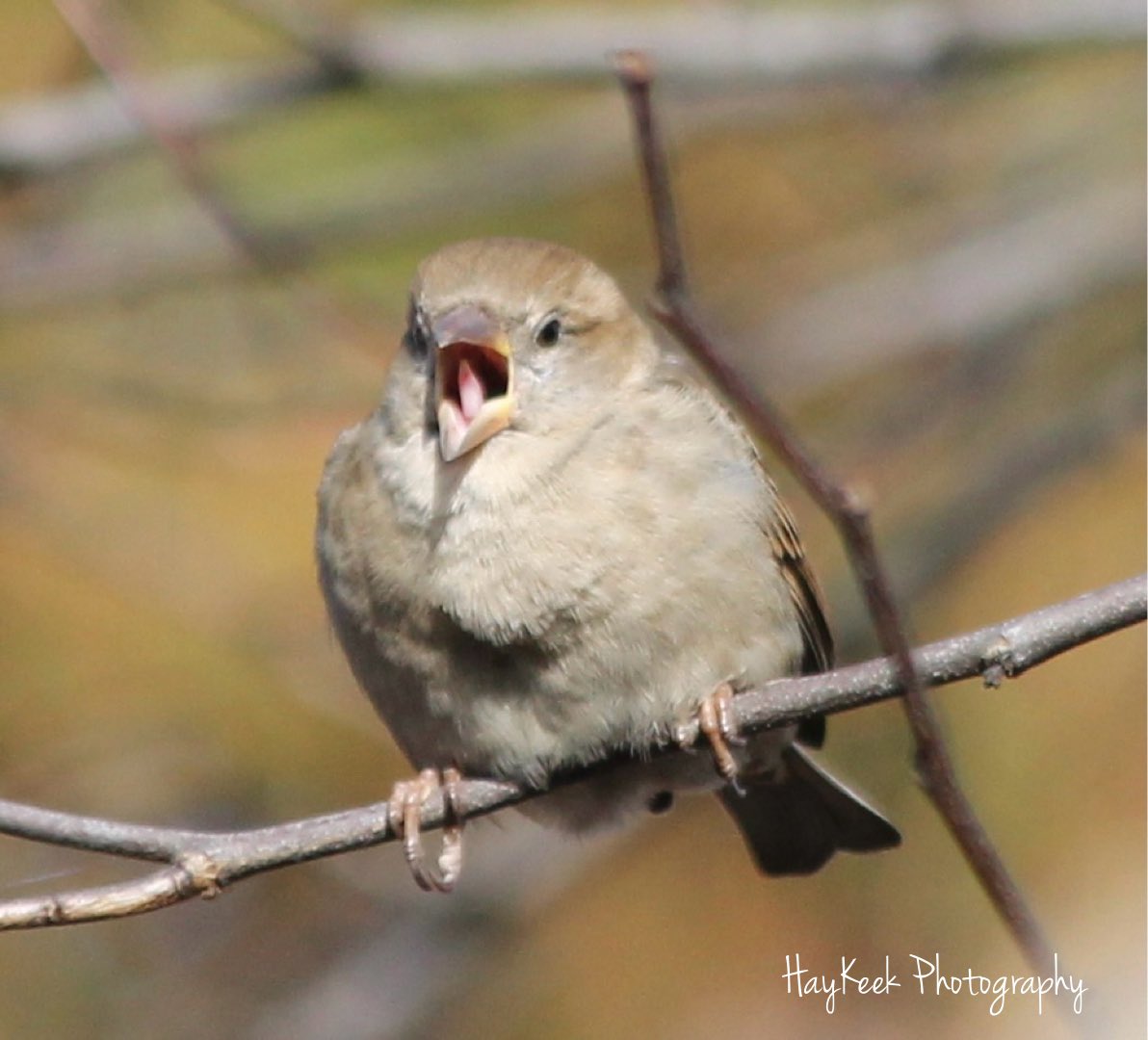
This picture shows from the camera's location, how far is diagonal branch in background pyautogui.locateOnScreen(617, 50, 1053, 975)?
69.8 inches

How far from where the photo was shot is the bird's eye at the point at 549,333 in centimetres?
376

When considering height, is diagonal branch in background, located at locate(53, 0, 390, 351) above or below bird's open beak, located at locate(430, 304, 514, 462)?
above

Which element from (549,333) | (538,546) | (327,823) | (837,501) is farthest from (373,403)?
(837,501)

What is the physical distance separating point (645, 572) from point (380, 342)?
1850 mm

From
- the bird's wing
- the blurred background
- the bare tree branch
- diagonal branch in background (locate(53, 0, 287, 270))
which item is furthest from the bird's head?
the bare tree branch

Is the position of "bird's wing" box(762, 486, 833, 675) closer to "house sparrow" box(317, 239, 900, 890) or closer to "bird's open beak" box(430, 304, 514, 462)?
→ "house sparrow" box(317, 239, 900, 890)

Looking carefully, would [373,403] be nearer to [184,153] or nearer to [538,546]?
[184,153]

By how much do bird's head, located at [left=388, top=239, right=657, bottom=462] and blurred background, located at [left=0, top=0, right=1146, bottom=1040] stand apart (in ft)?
3.89

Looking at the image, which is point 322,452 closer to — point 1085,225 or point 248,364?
point 248,364

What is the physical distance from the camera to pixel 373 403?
5.60m

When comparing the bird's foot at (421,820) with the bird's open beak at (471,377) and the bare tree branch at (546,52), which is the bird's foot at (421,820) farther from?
the bare tree branch at (546,52)

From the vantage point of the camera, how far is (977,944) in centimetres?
531

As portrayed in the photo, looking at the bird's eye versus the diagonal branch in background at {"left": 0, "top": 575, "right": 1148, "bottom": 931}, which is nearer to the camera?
the diagonal branch in background at {"left": 0, "top": 575, "right": 1148, "bottom": 931}

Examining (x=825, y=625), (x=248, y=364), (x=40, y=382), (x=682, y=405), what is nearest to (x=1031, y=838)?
(x=825, y=625)
